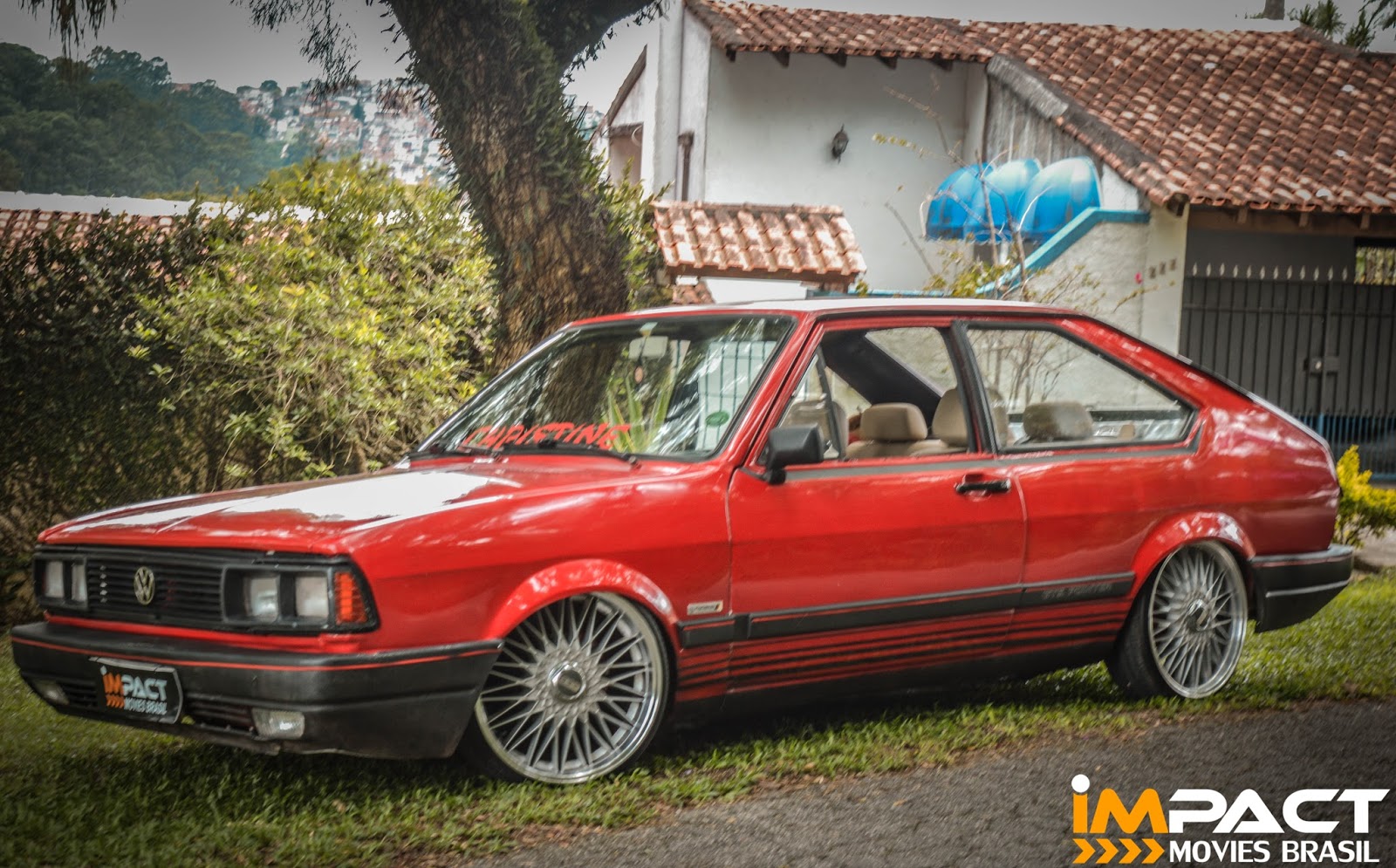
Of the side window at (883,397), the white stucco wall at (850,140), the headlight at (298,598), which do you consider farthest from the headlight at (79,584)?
the white stucco wall at (850,140)

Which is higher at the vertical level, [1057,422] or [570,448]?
[1057,422]

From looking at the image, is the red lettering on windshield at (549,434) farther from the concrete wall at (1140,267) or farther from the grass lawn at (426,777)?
the concrete wall at (1140,267)

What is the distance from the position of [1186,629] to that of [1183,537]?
40cm

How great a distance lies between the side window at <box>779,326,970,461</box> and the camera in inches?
221

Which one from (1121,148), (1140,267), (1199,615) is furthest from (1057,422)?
(1121,148)

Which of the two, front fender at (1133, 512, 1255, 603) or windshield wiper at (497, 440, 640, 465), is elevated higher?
windshield wiper at (497, 440, 640, 465)

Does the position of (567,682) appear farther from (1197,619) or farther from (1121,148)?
(1121,148)

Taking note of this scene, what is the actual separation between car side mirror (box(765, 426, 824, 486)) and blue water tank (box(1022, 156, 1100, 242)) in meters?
14.6

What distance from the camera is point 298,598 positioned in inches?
175

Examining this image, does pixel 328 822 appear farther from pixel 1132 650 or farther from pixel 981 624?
pixel 1132 650

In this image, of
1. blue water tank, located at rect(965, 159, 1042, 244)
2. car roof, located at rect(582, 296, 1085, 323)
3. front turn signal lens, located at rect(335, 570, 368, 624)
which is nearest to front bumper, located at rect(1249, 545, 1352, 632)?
car roof, located at rect(582, 296, 1085, 323)

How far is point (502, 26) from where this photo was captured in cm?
1163

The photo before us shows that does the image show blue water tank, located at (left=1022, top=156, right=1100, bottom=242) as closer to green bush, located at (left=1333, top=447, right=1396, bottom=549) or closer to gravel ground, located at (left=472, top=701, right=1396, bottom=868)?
green bush, located at (left=1333, top=447, right=1396, bottom=549)

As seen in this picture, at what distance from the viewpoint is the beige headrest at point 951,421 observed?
5801mm
